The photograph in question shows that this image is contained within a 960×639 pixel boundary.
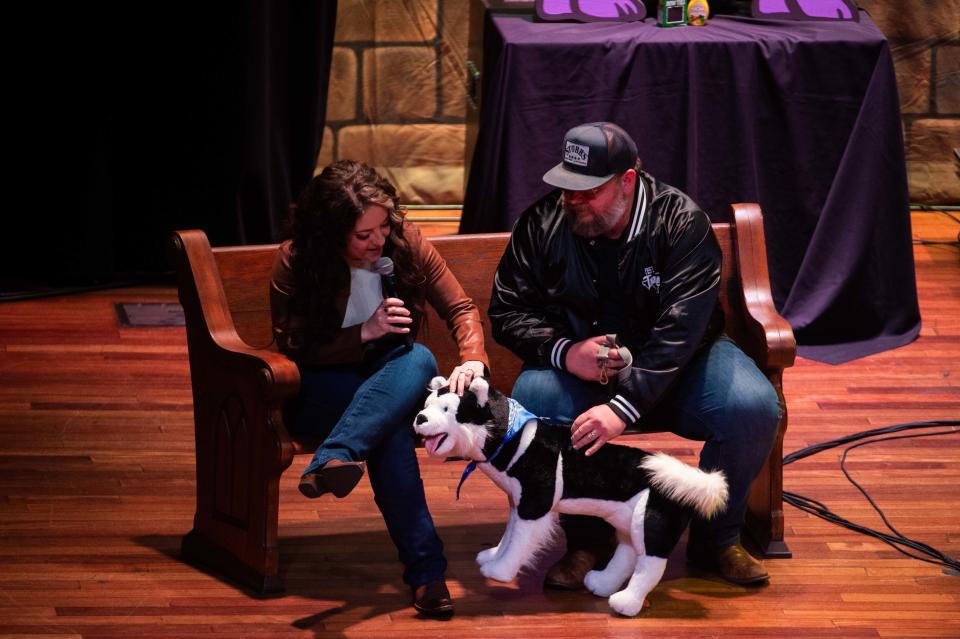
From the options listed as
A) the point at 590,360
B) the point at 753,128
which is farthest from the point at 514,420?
the point at 753,128

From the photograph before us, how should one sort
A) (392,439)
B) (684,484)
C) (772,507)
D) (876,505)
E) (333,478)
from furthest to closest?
1. (876,505)
2. (772,507)
3. (392,439)
4. (684,484)
5. (333,478)

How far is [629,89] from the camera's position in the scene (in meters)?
4.87

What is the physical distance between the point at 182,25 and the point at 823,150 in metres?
2.63

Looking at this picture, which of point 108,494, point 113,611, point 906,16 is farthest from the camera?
point 906,16

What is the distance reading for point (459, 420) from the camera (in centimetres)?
307

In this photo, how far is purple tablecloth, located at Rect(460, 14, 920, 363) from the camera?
15.9ft

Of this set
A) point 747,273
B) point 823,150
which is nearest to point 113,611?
point 747,273

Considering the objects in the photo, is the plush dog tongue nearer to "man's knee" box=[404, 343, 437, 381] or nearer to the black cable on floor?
"man's knee" box=[404, 343, 437, 381]

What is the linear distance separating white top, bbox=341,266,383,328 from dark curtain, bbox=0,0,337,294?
2.67 meters

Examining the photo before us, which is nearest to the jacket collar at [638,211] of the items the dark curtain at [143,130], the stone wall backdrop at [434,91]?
the dark curtain at [143,130]

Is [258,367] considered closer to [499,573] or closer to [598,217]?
[499,573]

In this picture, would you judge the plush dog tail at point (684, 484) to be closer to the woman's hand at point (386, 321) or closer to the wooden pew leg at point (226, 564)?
the woman's hand at point (386, 321)

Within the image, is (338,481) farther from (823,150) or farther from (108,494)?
(823,150)

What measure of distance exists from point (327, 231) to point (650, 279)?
2.51 feet
